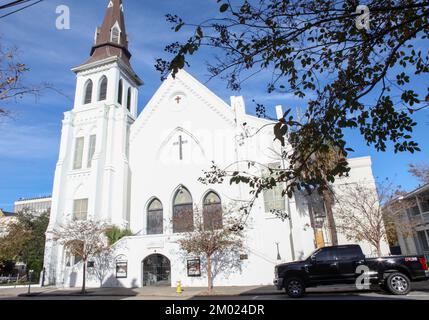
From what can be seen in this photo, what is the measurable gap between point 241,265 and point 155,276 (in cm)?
664

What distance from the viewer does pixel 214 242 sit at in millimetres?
19047

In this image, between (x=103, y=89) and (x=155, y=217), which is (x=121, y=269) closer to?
(x=155, y=217)

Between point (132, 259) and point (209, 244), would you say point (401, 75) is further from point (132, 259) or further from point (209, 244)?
point (132, 259)

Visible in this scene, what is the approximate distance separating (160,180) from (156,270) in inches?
307

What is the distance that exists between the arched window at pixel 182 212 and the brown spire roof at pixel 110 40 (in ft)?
57.5

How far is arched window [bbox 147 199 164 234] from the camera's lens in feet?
88.1

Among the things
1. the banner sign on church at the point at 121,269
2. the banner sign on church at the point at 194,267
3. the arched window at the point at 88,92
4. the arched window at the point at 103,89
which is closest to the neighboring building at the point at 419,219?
the banner sign on church at the point at 194,267

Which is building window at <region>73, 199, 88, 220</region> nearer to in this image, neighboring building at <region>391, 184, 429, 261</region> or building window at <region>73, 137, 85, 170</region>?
building window at <region>73, 137, 85, 170</region>

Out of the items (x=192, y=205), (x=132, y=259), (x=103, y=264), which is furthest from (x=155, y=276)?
(x=192, y=205)

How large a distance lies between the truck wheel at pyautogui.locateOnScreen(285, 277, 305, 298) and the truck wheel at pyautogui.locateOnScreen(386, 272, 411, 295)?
336 cm

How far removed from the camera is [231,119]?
89.0 ft

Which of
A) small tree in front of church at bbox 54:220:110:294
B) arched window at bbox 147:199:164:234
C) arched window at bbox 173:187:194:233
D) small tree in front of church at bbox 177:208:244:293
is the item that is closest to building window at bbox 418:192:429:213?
small tree in front of church at bbox 177:208:244:293

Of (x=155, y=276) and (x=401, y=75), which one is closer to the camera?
(x=401, y=75)

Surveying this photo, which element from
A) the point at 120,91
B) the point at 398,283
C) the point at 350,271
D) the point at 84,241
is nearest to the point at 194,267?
the point at 84,241
